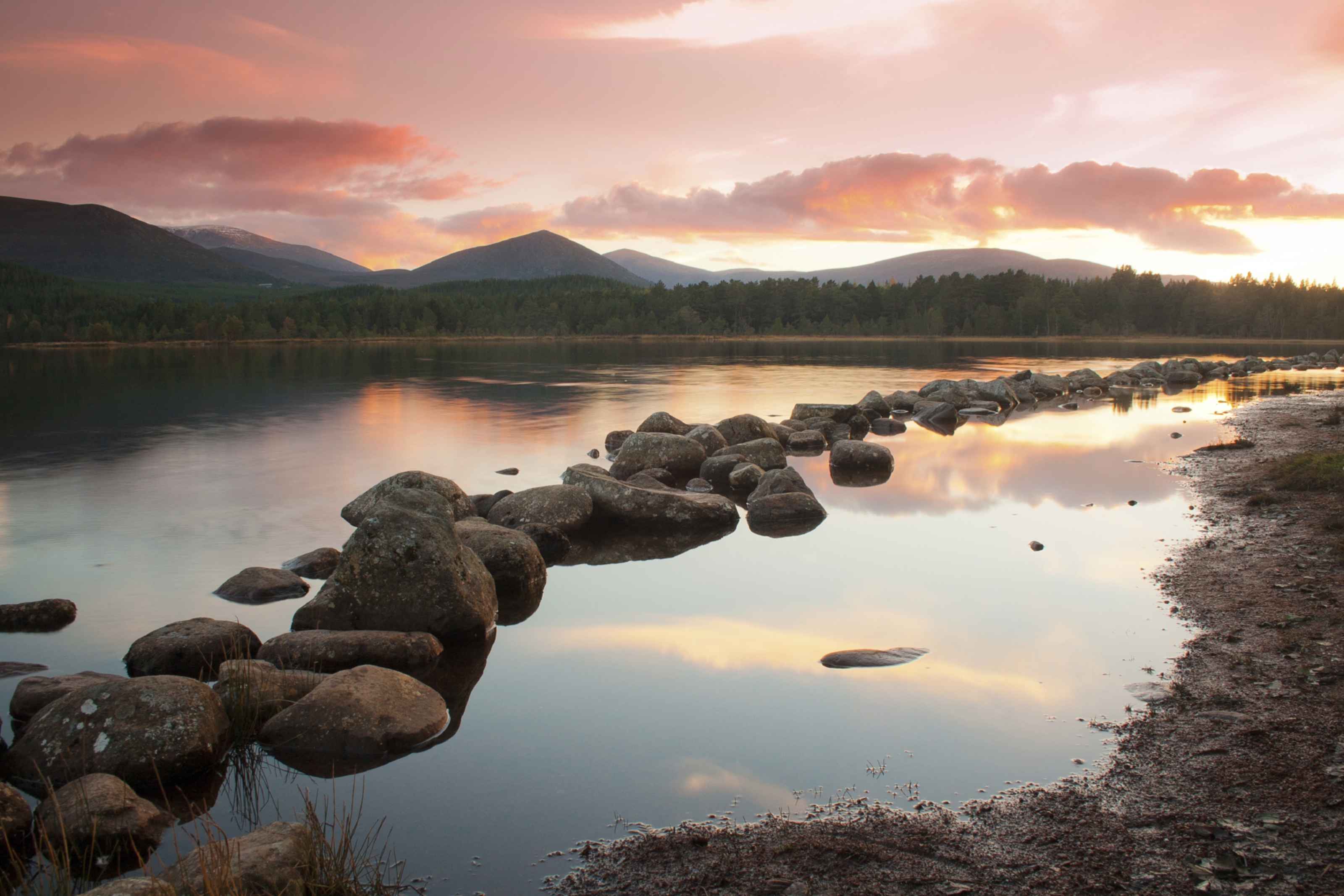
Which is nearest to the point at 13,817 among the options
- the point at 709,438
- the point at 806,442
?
the point at 709,438

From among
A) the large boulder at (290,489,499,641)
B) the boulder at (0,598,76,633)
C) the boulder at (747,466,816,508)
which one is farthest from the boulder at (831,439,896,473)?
the boulder at (0,598,76,633)

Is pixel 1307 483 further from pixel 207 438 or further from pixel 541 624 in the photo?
pixel 207 438

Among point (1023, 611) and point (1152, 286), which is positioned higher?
point (1152, 286)

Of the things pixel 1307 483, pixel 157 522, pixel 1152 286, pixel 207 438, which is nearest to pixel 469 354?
pixel 207 438

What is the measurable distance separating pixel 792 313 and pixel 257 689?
158048 millimetres

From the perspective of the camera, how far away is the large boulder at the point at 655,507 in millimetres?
14039

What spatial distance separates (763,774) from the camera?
6.05m

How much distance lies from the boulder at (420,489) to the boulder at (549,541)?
3.89 ft

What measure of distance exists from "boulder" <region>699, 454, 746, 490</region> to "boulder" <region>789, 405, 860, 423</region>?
899 cm

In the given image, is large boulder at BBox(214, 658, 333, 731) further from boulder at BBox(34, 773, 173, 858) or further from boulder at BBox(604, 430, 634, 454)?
boulder at BBox(604, 430, 634, 454)

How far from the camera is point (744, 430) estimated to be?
2152cm

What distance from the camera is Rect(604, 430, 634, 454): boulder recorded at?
23.0 metres

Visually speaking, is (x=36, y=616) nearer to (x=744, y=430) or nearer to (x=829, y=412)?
(x=744, y=430)

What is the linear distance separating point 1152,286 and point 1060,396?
136827 millimetres
